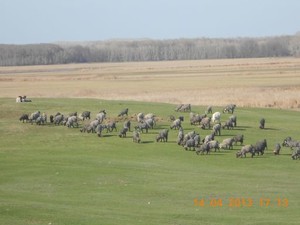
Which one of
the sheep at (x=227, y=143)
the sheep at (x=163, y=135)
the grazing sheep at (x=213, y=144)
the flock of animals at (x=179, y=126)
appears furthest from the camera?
the sheep at (x=163, y=135)

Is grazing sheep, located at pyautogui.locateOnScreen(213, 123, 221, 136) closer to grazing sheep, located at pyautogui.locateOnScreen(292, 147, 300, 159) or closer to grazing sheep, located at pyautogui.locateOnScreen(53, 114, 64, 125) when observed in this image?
grazing sheep, located at pyautogui.locateOnScreen(292, 147, 300, 159)

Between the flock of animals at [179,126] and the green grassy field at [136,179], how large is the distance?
1.79ft

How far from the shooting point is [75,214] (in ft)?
75.6

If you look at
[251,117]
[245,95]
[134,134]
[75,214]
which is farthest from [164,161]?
[245,95]

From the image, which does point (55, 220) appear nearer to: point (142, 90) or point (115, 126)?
point (115, 126)

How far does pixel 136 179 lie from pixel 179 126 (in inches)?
610

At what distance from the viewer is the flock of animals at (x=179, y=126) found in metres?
38.2

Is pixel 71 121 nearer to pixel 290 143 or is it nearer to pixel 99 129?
pixel 99 129

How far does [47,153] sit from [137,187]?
10648 millimetres

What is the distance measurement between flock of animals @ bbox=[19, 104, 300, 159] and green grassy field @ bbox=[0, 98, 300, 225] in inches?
21.5

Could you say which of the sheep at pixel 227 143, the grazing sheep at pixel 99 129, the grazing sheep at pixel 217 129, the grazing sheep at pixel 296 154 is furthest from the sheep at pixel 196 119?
the grazing sheep at pixel 296 154

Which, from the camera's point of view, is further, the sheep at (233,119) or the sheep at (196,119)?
the sheep at (196,119)

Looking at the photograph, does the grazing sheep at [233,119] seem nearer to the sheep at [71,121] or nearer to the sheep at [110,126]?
the sheep at [110,126]

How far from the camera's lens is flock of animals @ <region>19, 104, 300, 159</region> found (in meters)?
38.2
